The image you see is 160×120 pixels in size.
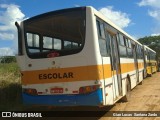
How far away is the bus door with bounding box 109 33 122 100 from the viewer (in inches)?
402

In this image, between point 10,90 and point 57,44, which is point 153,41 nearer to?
point 10,90

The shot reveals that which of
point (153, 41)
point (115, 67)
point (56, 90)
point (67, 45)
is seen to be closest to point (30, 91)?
point (56, 90)

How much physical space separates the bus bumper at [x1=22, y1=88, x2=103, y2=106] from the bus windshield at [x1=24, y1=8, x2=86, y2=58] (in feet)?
4.02

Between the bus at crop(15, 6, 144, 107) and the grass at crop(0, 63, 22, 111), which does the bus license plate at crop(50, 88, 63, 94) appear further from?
the grass at crop(0, 63, 22, 111)

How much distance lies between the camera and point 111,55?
10195mm

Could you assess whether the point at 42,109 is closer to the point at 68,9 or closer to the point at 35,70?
the point at 35,70

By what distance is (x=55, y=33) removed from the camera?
29.9 ft

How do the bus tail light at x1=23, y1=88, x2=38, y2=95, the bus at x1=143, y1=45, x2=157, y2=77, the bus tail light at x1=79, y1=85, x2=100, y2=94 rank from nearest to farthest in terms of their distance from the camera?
1. the bus tail light at x1=79, y1=85, x2=100, y2=94
2. the bus tail light at x1=23, y1=88, x2=38, y2=95
3. the bus at x1=143, y1=45, x2=157, y2=77

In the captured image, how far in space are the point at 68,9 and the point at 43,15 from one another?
0.91m

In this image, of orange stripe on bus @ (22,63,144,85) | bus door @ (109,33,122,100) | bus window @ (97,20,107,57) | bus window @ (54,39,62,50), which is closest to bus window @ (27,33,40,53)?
bus window @ (54,39,62,50)

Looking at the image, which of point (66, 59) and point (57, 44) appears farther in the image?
point (57, 44)

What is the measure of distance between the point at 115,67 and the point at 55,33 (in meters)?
2.74

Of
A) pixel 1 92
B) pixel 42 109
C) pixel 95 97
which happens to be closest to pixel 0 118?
pixel 42 109

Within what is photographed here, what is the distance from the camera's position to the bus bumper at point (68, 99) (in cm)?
815
